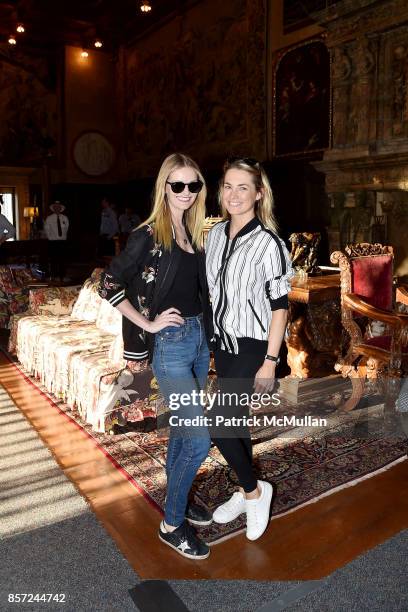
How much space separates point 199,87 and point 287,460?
11351 mm

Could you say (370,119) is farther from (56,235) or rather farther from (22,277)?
(56,235)

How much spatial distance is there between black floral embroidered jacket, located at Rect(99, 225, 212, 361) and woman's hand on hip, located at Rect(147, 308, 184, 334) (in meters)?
0.05

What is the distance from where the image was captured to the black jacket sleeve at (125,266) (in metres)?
2.14

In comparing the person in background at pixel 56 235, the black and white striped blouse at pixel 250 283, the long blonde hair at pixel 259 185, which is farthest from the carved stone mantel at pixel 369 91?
the person in background at pixel 56 235

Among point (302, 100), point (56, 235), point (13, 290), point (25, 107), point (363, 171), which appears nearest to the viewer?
point (13, 290)

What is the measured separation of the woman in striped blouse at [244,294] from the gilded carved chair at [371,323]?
1.64 metres

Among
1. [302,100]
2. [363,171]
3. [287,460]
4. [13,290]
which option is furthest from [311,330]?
[302,100]

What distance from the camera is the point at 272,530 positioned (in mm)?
2572

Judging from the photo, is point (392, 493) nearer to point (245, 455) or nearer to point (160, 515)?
point (245, 455)

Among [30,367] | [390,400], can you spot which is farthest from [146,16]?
[390,400]

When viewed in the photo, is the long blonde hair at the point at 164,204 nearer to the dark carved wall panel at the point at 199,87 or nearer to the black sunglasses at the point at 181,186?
the black sunglasses at the point at 181,186

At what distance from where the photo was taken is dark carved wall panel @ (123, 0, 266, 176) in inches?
425

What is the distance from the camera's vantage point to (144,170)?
50.4 feet

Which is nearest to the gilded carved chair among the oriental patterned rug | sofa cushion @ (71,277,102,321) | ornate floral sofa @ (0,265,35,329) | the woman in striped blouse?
the oriental patterned rug
